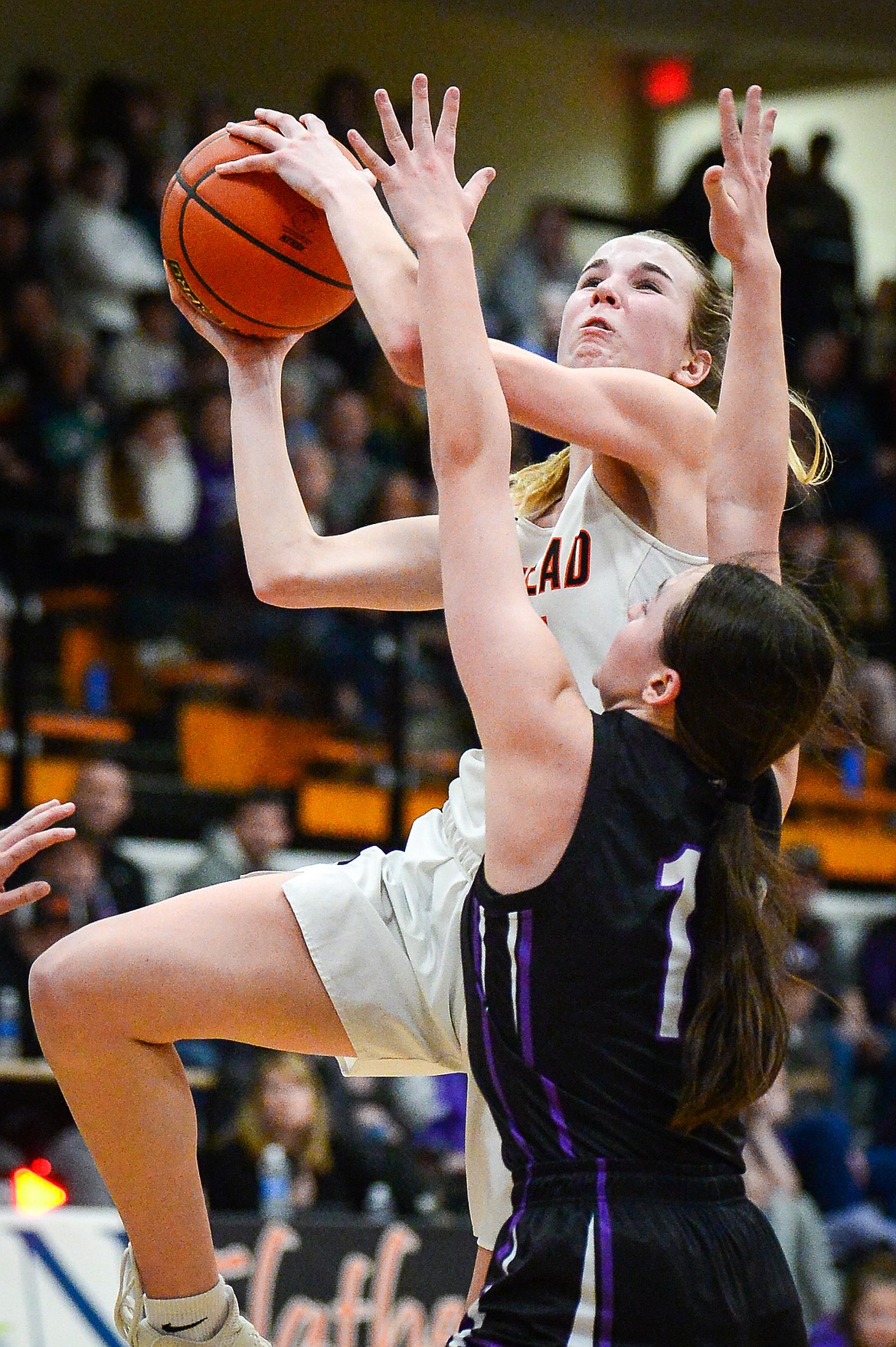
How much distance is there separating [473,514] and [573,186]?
36.7 ft

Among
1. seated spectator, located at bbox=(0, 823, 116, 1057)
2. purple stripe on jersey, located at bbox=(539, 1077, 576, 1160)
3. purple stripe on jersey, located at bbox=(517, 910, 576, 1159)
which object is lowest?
seated spectator, located at bbox=(0, 823, 116, 1057)

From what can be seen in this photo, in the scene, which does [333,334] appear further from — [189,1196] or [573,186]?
[189,1196]

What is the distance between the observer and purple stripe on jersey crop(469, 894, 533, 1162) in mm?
2387

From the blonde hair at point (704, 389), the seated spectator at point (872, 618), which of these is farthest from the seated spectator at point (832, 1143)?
the blonde hair at point (704, 389)

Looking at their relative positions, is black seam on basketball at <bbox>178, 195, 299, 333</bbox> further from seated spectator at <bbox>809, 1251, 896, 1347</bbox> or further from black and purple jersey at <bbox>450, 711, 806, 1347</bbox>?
seated spectator at <bbox>809, 1251, 896, 1347</bbox>

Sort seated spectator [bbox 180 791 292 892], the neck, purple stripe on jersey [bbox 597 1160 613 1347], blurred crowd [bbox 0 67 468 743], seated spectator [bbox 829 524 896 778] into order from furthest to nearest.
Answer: seated spectator [bbox 829 524 896 778] < blurred crowd [bbox 0 67 468 743] < seated spectator [bbox 180 791 292 892] < the neck < purple stripe on jersey [bbox 597 1160 613 1347]

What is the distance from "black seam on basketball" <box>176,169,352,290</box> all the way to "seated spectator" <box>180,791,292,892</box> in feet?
13.0

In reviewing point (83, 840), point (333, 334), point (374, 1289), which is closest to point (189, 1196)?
point (374, 1289)

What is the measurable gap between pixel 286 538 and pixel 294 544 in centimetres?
2

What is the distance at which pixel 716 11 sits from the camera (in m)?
11.3

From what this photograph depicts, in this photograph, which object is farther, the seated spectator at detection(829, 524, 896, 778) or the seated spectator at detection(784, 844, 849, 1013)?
the seated spectator at detection(829, 524, 896, 778)

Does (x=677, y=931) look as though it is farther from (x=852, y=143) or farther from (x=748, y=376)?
(x=852, y=143)

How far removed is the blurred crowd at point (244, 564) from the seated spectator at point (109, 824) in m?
0.01

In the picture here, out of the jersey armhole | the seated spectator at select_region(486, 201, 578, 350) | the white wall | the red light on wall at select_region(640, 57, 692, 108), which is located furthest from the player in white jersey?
the red light on wall at select_region(640, 57, 692, 108)
